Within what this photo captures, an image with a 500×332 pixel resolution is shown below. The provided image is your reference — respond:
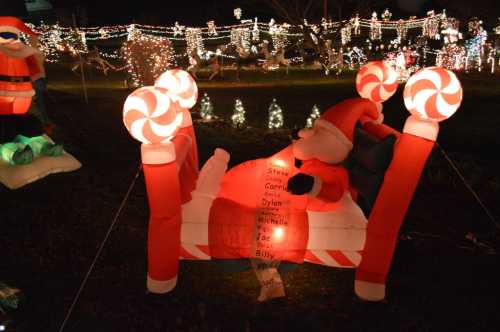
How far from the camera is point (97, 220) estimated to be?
5105 millimetres

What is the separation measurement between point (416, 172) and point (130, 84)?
1414 centimetres

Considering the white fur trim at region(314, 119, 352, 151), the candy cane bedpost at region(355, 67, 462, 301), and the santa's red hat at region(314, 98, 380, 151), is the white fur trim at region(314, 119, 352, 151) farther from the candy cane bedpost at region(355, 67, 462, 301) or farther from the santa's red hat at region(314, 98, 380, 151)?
the candy cane bedpost at region(355, 67, 462, 301)

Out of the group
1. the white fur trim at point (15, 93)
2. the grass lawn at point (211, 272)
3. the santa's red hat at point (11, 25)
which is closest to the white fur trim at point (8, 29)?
the santa's red hat at point (11, 25)

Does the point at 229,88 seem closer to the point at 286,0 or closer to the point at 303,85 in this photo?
the point at 303,85

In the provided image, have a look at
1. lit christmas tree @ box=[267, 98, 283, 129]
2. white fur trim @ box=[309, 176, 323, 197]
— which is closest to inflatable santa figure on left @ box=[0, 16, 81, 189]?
white fur trim @ box=[309, 176, 323, 197]

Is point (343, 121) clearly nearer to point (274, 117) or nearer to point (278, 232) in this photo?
point (278, 232)

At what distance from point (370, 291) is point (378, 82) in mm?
1935

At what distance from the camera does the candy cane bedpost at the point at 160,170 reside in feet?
9.40

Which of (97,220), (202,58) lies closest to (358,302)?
(97,220)

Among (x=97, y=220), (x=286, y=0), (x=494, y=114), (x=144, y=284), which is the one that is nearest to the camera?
(x=144, y=284)

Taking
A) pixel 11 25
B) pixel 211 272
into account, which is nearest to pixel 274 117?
pixel 11 25

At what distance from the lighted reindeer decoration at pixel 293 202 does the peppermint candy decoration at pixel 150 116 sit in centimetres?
1

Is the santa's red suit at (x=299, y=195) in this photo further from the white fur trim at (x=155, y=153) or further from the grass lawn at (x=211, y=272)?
the white fur trim at (x=155, y=153)

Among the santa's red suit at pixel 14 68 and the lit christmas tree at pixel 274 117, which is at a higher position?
the santa's red suit at pixel 14 68
